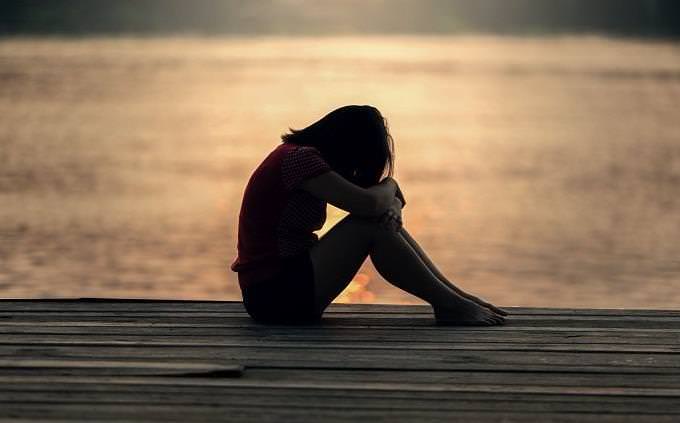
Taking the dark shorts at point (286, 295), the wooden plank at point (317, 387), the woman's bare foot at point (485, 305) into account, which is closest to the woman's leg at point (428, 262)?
the woman's bare foot at point (485, 305)

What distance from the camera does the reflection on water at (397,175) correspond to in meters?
10.1

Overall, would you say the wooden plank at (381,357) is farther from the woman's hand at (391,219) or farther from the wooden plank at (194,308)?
the wooden plank at (194,308)

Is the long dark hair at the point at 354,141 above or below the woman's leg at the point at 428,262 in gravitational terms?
above

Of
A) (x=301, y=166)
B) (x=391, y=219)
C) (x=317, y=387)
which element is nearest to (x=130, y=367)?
(x=317, y=387)

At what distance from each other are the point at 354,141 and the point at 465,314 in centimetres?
73

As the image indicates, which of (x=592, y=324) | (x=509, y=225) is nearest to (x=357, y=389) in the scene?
(x=592, y=324)

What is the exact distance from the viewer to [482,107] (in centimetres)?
2802

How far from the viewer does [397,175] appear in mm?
15992

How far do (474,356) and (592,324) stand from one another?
74 centimetres

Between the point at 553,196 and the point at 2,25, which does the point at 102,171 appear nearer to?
the point at 553,196

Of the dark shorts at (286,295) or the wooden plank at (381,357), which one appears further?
the dark shorts at (286,295)

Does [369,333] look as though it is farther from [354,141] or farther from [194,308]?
[194,308]

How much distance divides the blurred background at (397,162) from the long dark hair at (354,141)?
15.1 ft

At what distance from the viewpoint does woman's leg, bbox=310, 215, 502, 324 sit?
4250 mm
